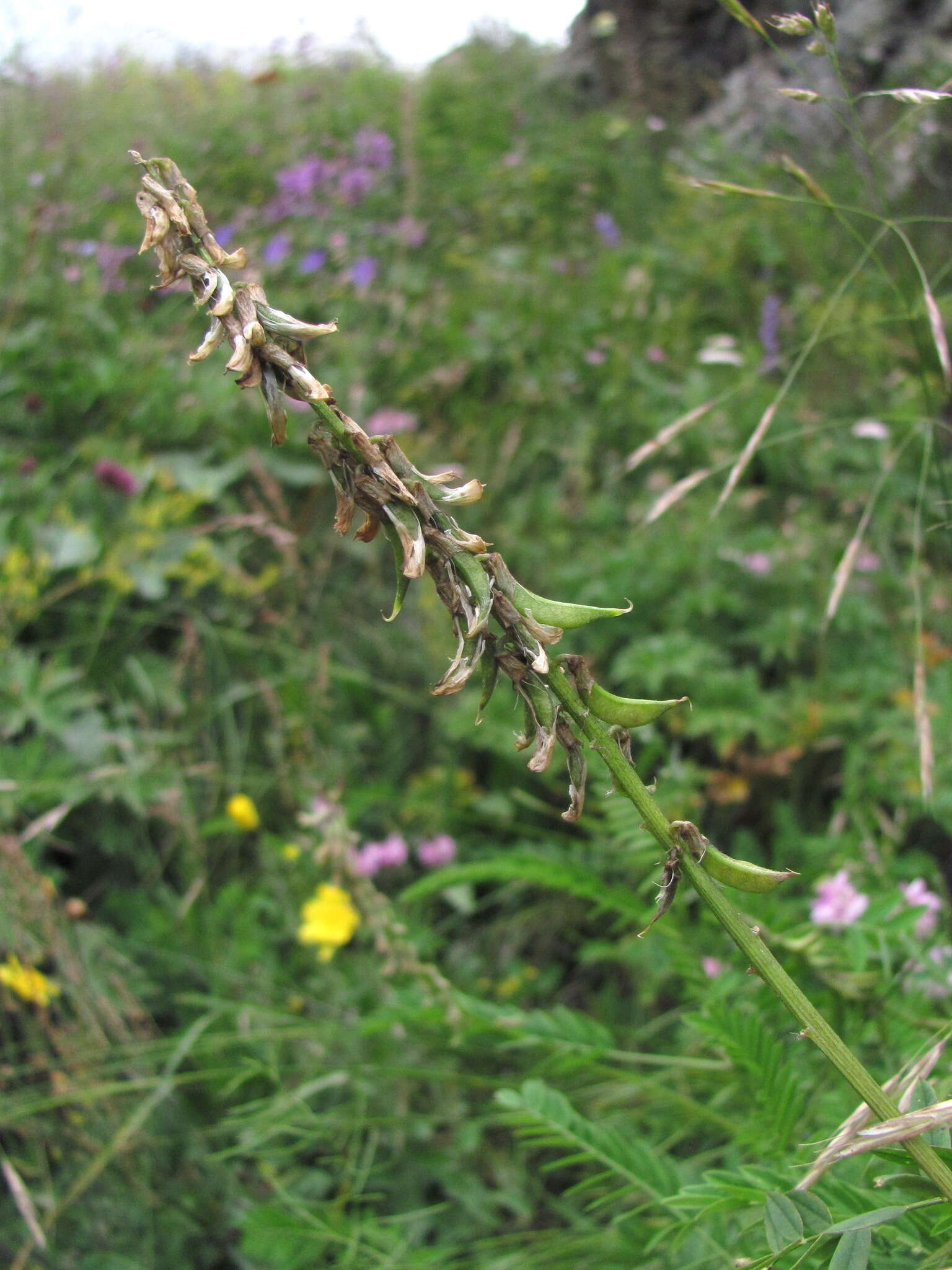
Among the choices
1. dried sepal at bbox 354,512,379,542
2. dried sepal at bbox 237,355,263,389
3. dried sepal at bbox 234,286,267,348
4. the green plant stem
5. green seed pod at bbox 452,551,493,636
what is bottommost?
the green plant stem

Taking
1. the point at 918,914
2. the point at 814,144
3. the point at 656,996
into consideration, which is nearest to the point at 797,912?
the point at 656,996

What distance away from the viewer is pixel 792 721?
2035 mm

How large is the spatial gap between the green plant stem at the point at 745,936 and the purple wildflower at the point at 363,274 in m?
3.17

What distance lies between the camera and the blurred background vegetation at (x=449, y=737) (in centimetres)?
127

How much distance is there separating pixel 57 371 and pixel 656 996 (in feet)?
7.20

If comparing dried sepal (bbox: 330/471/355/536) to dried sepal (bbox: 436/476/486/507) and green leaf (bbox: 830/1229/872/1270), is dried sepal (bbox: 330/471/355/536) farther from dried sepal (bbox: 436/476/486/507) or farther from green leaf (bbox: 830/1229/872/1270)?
green leaf (bbox: 830/1229/872/1270)

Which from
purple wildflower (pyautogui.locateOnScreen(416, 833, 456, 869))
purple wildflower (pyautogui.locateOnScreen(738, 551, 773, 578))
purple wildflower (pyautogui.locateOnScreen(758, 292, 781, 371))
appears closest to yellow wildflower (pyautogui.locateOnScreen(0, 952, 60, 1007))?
purple wildflower (pyautogui.locateOnScreen(416, 833, 456, 869))

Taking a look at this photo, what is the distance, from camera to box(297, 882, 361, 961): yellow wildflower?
1.76 m

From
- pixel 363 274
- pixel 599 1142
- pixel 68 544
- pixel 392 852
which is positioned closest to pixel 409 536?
pixel 599 1142

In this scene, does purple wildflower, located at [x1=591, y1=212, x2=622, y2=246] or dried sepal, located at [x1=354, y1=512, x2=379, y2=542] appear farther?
purple wildflower, located at [x1=591, y1=212, x2=622, y2=246]

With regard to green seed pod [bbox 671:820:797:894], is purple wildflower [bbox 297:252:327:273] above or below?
below

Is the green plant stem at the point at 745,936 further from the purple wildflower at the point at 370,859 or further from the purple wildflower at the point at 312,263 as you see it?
the purple wildflower at the point at 312,263

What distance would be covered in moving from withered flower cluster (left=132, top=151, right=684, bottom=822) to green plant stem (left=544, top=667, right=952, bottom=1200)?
0.04 ft

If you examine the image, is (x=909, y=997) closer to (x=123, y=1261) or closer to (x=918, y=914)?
(x=918, y=914)
